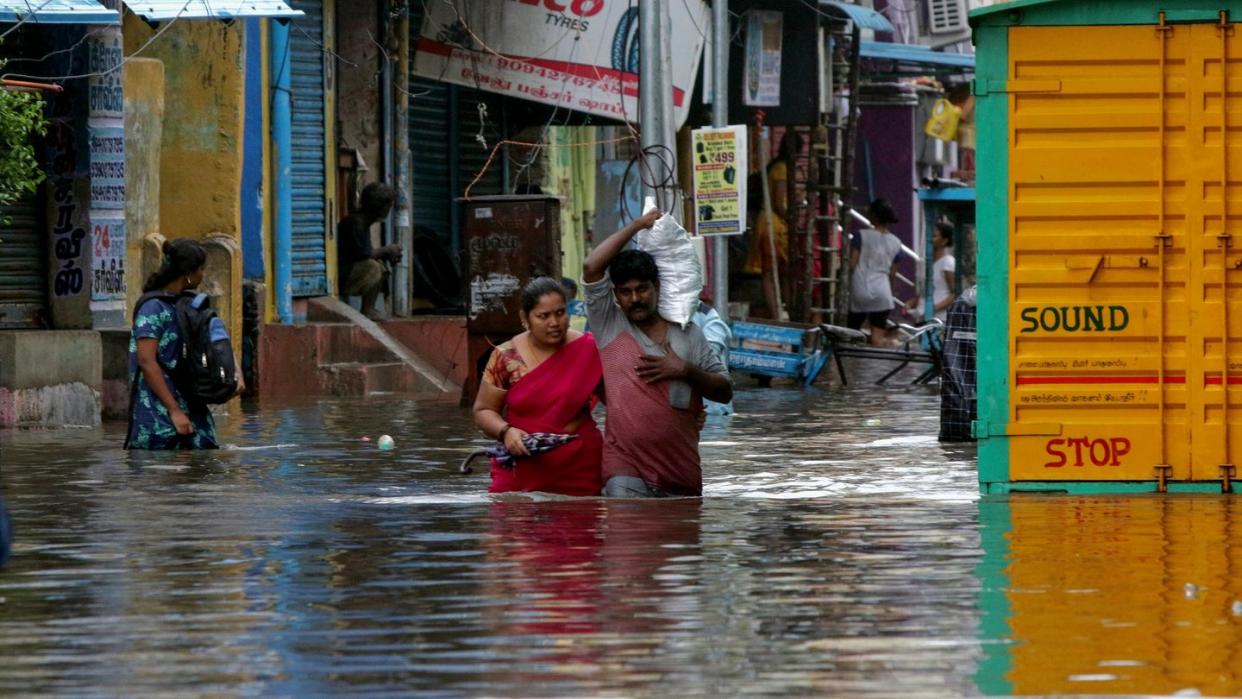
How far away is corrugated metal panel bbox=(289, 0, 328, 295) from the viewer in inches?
1014

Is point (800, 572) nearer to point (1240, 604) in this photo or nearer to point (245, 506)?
point (1240, 604)

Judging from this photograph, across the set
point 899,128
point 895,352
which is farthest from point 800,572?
point 899,128

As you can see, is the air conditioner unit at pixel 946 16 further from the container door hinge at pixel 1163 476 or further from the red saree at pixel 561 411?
the red saree at pixel 561 411

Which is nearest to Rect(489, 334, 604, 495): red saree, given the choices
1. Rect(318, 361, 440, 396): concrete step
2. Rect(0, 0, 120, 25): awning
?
Rect(0, 0, 120, 25): awning

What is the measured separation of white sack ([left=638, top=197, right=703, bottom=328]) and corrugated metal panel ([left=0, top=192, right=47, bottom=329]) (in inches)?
380

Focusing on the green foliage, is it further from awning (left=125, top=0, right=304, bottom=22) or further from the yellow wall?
the yellow wall

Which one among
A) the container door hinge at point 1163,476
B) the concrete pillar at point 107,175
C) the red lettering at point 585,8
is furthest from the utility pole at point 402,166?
the container door hinge at point 1163,476

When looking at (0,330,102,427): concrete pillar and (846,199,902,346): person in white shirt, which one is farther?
(846,199,902,346): person in white shirt

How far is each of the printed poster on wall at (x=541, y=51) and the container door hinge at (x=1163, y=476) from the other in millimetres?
15354

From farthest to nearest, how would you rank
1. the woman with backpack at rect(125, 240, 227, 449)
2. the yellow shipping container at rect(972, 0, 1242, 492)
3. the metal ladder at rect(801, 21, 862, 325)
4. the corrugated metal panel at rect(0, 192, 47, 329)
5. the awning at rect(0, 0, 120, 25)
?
the metal ladder at rect(801, 21, 862, 325)
the corrugated metal panel at rect(0, 192, 47, 329)
the awning at rect(0, 0, 120, 25)
the woman with backpack at rect(125, 240, 227, 449)
the yellow shipping container at rect(972, 0, 1242, 492)

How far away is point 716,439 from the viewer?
1766 cm

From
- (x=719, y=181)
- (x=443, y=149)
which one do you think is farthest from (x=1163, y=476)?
(x=443, y=149)

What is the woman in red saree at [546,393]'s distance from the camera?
11414 millimetres

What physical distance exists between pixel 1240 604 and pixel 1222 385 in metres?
4.25
